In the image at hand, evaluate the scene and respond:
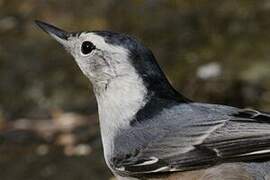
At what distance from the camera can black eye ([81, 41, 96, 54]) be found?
19.4 feet

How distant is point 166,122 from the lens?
561 cm

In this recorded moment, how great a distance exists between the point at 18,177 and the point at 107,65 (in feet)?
3.91

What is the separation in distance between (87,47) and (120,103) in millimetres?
386

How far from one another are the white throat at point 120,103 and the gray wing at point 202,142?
16 centimetres

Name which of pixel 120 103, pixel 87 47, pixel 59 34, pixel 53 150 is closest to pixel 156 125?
pixel 120 103

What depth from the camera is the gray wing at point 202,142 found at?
531cm

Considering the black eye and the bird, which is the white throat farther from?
the black eye

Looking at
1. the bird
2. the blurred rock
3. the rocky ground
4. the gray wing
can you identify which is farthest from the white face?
the blurred rock

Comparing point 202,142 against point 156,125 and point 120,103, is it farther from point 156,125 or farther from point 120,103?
point 120,103

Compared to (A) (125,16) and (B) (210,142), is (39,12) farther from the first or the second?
(B) (210,142)

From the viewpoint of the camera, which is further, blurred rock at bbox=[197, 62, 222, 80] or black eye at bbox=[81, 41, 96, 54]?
blurred rock at bbox=[197, 62, 222, 80]

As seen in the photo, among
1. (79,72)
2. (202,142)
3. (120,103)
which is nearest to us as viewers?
(202,142)

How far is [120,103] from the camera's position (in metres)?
5.77

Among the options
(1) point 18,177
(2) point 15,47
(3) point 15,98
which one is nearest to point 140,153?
(1) point 18,177
